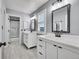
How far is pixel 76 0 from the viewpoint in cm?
144

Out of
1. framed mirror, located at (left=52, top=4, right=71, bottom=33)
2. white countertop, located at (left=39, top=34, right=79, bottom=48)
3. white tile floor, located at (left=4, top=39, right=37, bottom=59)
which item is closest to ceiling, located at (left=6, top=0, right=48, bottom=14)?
framed mirror, located at (left=52, top=4, right=71, bottom=33)

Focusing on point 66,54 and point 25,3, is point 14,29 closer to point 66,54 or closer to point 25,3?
point 25,3

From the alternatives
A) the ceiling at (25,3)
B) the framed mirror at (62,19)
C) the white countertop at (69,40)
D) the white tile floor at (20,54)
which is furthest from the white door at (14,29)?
the white countertop at (69,40)

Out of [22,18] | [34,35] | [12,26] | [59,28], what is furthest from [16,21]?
[59,28]

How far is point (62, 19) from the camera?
1817mm

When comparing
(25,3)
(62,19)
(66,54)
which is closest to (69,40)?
(66,54)

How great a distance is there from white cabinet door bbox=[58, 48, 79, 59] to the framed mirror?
2.78 feet

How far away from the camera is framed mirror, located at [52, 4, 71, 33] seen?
5.45 ft

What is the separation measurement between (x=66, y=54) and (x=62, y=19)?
1.19m

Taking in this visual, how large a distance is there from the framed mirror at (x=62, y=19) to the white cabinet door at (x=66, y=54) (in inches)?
33.4

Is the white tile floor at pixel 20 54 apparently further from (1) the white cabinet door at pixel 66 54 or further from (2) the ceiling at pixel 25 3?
(2) the ceiling at pixel 25 3

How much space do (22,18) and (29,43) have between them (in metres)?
2.24

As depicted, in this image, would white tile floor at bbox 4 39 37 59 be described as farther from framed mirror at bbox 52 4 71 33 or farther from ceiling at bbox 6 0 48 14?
ceiling at bbox 6 0 48 14

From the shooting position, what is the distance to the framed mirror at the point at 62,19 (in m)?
1.66
